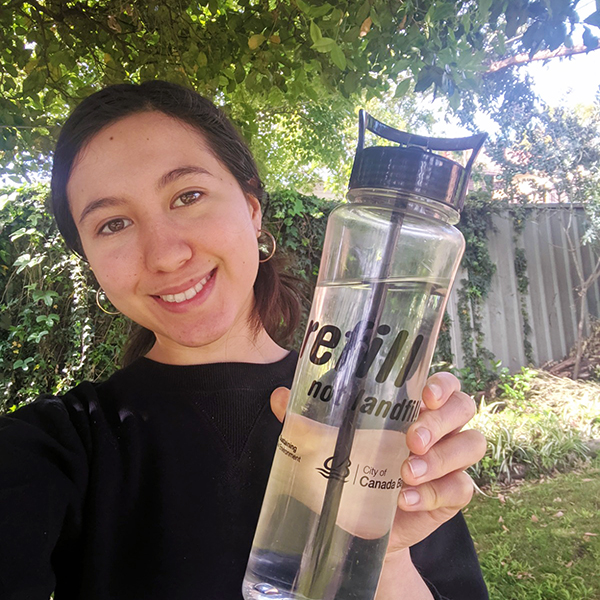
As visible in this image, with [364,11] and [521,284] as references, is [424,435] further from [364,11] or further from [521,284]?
[521,284]

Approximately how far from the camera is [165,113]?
1392 millimetres

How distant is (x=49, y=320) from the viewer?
488cm

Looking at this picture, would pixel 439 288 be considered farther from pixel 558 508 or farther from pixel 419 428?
pixel 558 508

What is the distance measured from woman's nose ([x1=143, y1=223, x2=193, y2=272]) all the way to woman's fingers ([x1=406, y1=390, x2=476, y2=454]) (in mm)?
696

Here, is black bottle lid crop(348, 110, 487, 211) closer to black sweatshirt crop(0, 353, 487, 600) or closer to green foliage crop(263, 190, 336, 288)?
black sweatshirt crop(0, 353, 487, 600)

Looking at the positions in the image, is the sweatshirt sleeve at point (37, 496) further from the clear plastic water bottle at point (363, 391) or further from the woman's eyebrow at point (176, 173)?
the woman's eyebrow at point (176, 173)

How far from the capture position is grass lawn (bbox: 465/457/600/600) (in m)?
3.02

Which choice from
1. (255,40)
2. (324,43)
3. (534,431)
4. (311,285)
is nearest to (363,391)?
(324,43)

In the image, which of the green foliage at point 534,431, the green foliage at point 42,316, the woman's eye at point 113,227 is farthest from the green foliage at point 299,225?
the woman's eye at point 113,227

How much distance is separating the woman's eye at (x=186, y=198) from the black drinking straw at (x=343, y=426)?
23.9 inches

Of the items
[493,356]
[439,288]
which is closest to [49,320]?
[439,288]

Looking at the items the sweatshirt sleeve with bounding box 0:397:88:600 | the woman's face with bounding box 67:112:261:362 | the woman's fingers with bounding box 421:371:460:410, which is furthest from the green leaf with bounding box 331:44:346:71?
the sweatshirt sleeve with bounding box 0:397:88:600

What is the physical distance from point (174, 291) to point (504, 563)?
325cm

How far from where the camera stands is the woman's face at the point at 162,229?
121 centimetres
